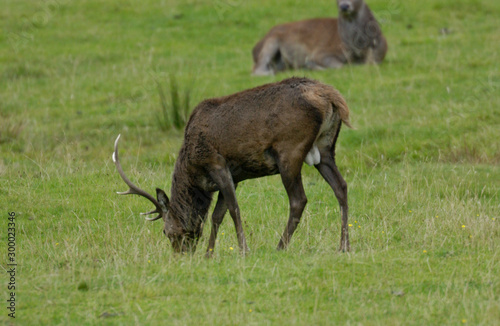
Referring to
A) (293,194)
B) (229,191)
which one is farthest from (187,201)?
(293,194)

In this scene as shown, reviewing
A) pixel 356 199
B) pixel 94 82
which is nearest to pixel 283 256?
pixel 356 199

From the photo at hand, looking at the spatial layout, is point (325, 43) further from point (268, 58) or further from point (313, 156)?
point (313, 156)

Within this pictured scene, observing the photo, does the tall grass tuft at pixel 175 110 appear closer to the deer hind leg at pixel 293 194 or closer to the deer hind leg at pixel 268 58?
the deer hind leg at pixel 268 58

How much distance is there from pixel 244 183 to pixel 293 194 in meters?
3.17

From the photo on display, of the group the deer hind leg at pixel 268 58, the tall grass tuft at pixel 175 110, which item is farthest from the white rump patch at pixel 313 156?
the deer hind leg at pixel 268 58

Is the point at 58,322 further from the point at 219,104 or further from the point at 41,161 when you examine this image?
the point at 41,161

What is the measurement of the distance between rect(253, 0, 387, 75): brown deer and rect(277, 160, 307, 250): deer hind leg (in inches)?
366

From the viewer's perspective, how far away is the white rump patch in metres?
7.26

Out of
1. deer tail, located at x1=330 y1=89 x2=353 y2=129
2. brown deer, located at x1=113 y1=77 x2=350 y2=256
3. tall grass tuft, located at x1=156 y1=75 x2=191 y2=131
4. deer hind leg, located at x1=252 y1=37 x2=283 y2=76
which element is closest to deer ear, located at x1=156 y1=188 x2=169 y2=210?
brown deer, located at x1=113 y1=77 x2=350 y2=256

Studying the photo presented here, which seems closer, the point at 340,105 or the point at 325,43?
the point at 340,105

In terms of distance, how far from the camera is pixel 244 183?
1034 cm

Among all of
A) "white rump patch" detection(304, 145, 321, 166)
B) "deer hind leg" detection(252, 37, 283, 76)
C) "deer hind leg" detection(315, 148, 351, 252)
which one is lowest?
"deer hind leg" detection(252, 37, 283, 76)

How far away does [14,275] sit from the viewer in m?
6.55

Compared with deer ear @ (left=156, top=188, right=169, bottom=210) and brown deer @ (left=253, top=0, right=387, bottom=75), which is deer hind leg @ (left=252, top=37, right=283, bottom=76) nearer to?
brown deer @ (left=253, top=0, right=387, bottom=75)
